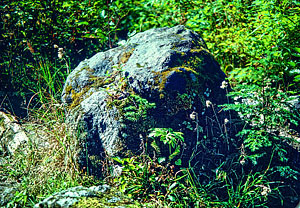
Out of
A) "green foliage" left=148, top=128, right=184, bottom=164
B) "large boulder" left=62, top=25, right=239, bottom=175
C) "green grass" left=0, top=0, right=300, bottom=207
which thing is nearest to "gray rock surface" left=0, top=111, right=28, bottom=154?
"green grass" left=0, top=0, right=300, bottom=207

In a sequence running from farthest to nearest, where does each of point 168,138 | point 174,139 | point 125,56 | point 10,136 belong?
1. point 10,136
2. point 125,56
3. point 168,138
4. point 174,139

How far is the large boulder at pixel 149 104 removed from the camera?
2.60 meters

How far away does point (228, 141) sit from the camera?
281 centimetres

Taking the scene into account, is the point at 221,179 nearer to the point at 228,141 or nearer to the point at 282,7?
the point at 228,141

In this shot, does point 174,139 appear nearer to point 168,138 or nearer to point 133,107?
point 168,138

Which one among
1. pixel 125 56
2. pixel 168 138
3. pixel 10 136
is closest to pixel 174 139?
pixel 168 138

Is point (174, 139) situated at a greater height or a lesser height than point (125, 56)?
lesser

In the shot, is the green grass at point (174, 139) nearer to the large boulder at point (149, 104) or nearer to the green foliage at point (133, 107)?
Answer: the large boulder at point (149, 104)

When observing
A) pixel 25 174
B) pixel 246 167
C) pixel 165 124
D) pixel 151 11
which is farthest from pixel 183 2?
pixel 25 174

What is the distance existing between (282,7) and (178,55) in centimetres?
160

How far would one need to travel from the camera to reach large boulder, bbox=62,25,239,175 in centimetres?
260

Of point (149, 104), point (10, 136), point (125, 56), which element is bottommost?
point (10, 136)

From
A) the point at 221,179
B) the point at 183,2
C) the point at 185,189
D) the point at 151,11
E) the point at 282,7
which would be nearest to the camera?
the point at 185,189

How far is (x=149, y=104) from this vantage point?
2598 mm
